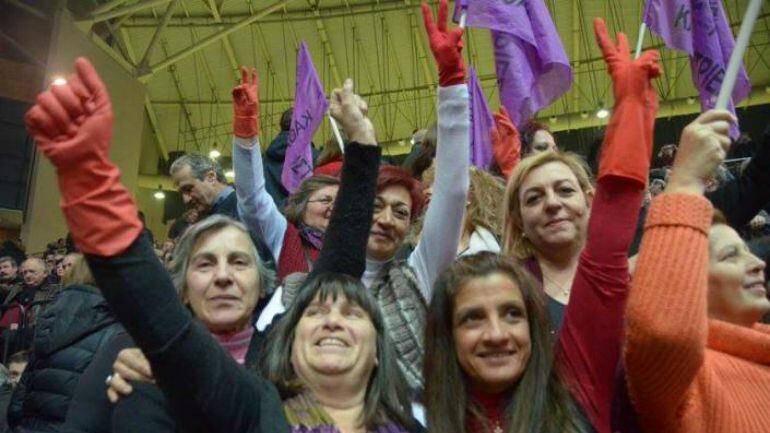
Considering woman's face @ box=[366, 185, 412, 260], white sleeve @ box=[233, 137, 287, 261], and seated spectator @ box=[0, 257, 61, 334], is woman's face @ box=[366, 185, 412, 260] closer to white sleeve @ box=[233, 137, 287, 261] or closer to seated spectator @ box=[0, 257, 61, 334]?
white sleeve @ box=[233, 137, 287, 261]

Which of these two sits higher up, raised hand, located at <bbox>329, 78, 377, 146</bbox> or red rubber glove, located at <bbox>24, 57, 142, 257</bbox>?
raised hand, located at <bbox>329, 78, 377, 146</bbox>

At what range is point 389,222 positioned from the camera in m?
2.52

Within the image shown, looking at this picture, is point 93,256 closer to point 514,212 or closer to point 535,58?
point 514,212

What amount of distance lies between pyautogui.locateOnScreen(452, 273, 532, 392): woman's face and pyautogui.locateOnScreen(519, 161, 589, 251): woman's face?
1.33ft

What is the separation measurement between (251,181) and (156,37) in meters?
10.9

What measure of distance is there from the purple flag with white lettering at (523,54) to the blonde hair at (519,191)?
1016mm

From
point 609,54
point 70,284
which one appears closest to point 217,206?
point 70,284

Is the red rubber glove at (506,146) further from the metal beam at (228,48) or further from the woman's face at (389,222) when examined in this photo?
the metal beam at (228,48)

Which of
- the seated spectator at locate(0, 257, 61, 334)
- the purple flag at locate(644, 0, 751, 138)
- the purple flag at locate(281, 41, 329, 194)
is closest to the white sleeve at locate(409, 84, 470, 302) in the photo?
the purple flag at locate(644, 0, 751, 138)

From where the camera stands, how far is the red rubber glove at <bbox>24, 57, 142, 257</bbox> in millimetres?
1271

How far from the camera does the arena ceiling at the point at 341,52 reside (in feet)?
43.3

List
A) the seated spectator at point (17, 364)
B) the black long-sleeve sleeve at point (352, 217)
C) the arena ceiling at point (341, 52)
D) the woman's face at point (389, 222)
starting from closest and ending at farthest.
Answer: the black long-sleeve sleeve at point (352, 217) → the woman's face at point (389, 222) → the seated spectator at point (17, 364) → the arena ceiling at point (341, 52)

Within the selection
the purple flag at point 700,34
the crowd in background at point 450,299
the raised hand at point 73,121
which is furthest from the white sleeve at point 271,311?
the purple flag at point 700,34

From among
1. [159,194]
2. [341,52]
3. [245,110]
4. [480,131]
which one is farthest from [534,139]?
[159,194]
